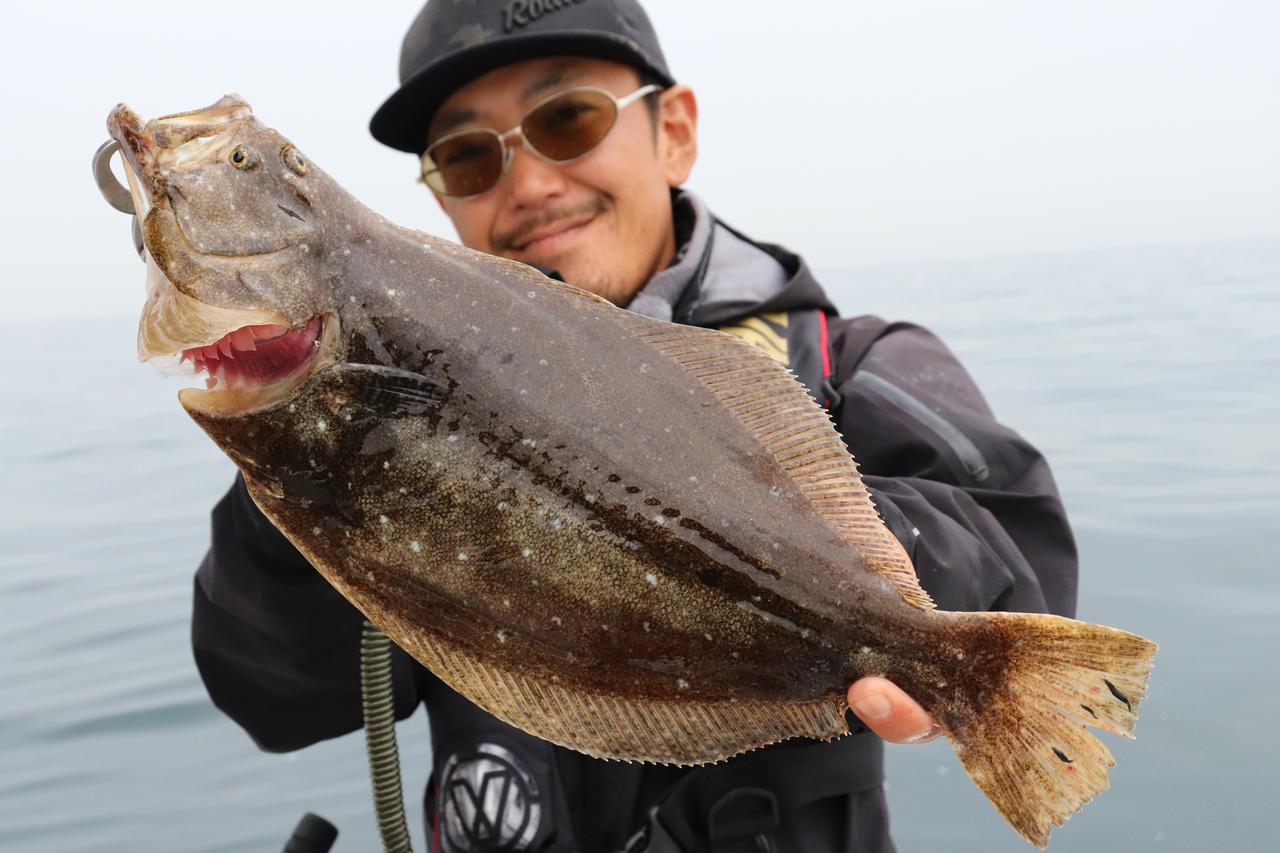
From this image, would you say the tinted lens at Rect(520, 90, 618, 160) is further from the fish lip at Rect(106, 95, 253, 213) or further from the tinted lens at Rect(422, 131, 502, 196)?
the fish lip at Rect(106, 95, 253, 213)

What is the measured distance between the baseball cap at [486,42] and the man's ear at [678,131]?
0.30 m

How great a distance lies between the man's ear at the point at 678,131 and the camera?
394 cm

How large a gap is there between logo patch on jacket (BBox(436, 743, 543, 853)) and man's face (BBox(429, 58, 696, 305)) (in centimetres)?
168

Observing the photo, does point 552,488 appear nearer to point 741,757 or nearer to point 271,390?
→ point 271,390

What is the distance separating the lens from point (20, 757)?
5.91m

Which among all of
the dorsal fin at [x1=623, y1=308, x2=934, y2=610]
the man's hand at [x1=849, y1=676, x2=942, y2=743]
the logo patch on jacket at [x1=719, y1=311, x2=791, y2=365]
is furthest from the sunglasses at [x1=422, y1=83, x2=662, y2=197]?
the man's hand at [x1=849, y1=676, x2=942, y2=743]

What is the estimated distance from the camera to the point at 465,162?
11.2 feet

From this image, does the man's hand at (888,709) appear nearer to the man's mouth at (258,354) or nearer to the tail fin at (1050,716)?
the tail fin at (1050,716)

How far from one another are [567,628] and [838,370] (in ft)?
6.53

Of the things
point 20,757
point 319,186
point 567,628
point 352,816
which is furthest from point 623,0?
point 20,757

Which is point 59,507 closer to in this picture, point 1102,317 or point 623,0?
point 623,0

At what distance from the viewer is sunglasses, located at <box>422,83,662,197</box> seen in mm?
3287

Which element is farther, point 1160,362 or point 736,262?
point 1160,362

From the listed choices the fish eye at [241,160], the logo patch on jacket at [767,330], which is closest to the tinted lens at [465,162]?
the logo patch on jacket at [767,330]
